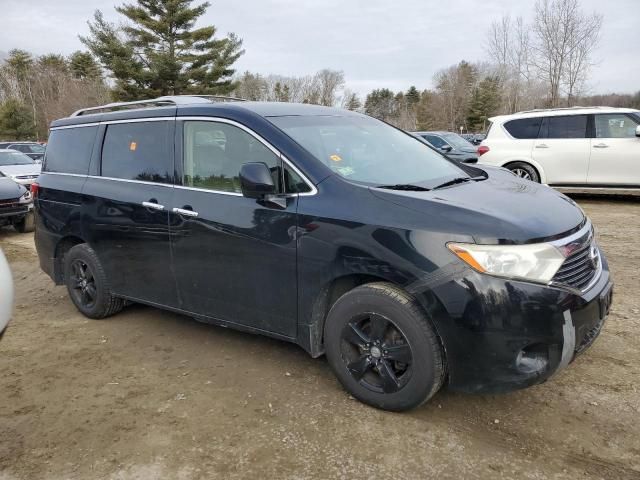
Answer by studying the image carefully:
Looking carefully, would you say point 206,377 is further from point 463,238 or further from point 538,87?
point 538,87

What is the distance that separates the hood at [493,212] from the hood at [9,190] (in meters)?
8.67

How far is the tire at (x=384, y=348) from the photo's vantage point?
108 inches

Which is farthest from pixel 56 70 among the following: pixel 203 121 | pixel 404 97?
pixel 203 121

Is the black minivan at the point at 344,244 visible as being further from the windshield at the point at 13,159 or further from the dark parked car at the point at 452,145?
the windshield at the point at 13,159

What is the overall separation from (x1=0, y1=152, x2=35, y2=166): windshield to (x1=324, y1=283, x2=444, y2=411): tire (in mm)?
14471

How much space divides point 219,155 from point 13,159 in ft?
45.2

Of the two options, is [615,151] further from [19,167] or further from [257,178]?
[19,167]

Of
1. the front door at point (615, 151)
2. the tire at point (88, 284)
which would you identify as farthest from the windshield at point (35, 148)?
the front door at point (615, 151)

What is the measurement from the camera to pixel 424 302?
270cm

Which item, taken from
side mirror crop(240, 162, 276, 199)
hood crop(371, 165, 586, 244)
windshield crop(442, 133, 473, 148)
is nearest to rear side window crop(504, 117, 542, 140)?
windshield crop(442, 133, 473, 148)

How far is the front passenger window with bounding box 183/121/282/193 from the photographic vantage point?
339cm

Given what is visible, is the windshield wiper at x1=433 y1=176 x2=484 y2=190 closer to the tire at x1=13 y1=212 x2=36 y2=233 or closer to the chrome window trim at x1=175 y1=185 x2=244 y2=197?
the chrome window trim at x1=175 y1=185 x2=244 y2=197

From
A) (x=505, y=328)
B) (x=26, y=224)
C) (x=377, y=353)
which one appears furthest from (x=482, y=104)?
(x=505, y=328)

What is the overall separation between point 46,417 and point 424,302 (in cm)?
234
